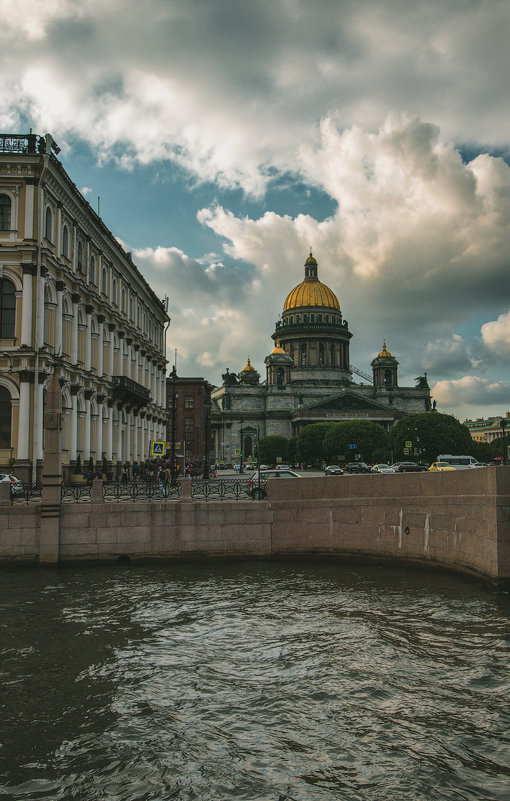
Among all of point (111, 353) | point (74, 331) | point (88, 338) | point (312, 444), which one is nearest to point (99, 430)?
point (88, 338)

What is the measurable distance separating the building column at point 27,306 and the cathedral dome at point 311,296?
11905 cm

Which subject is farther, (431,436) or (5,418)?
(431,436)

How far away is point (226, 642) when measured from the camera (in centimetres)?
1330

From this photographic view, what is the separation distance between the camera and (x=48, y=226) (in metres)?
33.2

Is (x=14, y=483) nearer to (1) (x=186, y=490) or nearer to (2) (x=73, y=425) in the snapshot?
(1) (x=186, y=490)

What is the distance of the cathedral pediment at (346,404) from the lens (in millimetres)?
127625

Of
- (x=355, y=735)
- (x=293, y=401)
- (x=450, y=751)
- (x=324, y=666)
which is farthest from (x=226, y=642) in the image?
(x=293, y=401)

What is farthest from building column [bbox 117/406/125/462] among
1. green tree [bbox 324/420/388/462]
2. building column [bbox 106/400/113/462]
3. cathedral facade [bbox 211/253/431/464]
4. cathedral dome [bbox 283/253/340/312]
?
cathedral dome [bbox 283/253/340/312]

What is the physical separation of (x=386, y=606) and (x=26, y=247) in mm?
23137

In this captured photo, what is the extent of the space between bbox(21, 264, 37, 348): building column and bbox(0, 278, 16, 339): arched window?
0.82 meters

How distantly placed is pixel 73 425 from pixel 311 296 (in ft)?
383

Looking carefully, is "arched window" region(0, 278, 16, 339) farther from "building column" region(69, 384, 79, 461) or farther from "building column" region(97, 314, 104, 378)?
"building column" region(97, 314, 104, 378)

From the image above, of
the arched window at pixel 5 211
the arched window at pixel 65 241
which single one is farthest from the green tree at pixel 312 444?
the arched window at pixel 5 211

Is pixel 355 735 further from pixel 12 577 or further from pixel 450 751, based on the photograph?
pixel 12 577
